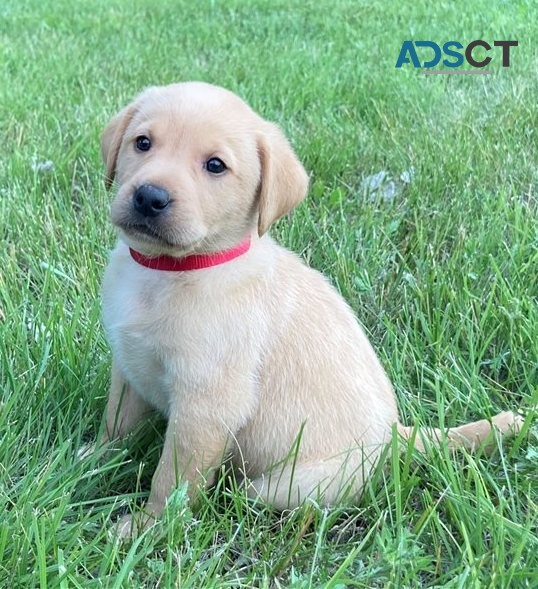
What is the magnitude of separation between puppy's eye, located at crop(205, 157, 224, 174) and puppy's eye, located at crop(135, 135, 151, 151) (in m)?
0.18

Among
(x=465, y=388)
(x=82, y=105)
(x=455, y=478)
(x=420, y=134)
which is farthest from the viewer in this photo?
(x=82, y=105)

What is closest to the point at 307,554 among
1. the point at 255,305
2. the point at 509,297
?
the point at 255,305

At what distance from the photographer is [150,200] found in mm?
1901

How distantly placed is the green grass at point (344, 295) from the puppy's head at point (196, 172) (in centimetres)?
71

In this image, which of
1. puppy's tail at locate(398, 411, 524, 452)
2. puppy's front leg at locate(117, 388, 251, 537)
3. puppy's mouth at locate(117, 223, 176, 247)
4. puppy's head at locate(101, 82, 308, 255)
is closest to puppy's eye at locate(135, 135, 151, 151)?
puppy's head at locate(101, 82, 308, 255)

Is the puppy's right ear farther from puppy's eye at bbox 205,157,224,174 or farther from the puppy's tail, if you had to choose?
the puppy's tail

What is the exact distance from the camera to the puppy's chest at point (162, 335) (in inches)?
81.7

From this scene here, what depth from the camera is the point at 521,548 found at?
5.79 ft

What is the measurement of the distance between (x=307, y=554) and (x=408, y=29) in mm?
6076

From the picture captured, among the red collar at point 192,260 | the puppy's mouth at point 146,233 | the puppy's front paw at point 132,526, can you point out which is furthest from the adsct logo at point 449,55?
the puppy's front paw at point 132,526

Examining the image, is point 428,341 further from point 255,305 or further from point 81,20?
point 81,20

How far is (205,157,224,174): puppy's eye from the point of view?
203 centimetres

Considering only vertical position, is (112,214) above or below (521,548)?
above

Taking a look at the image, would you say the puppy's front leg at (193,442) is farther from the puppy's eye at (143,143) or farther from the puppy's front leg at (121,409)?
the puppy's eye at (143,143)
